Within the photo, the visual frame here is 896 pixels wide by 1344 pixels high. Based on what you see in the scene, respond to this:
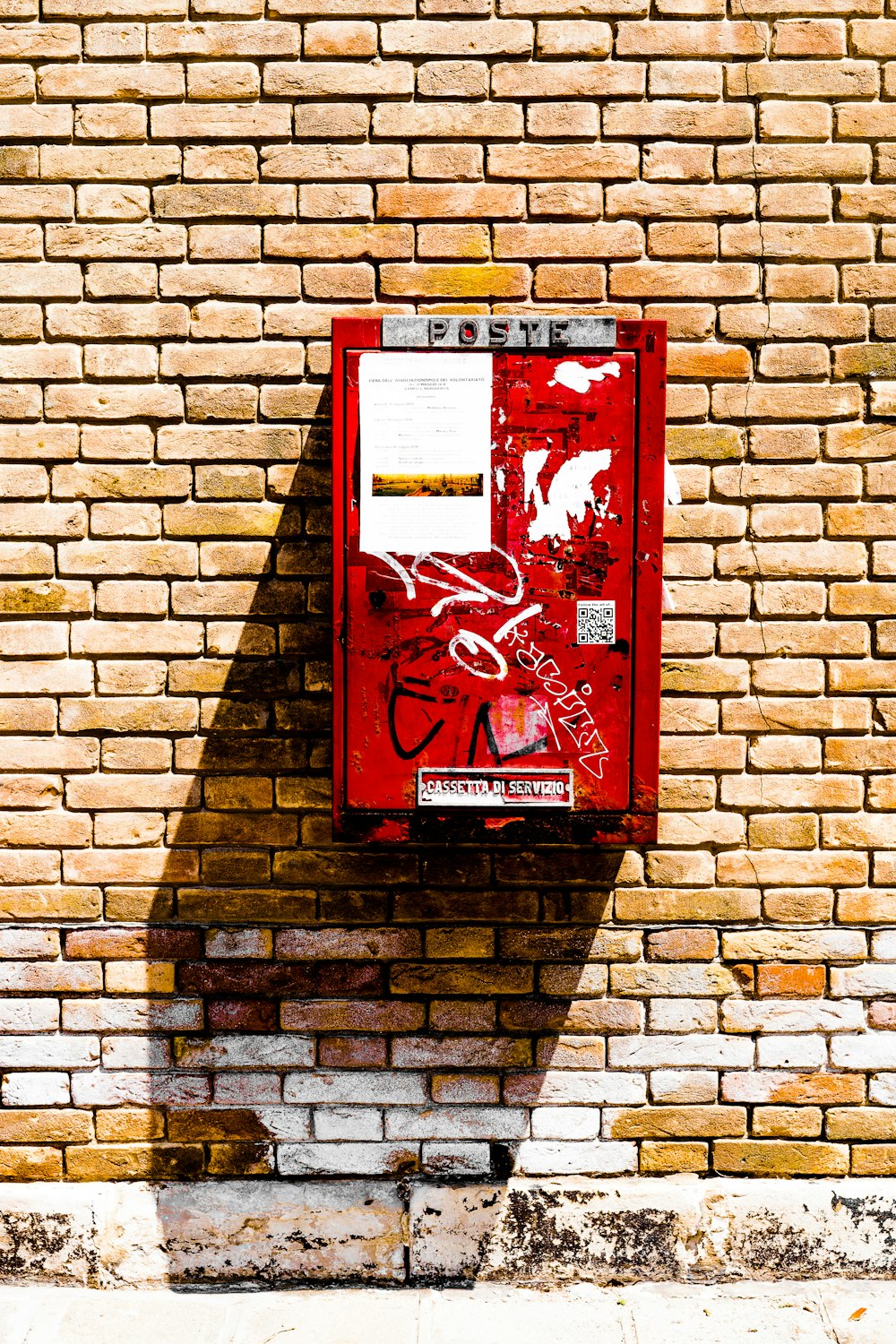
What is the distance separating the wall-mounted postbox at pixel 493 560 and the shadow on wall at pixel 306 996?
1.29 feet

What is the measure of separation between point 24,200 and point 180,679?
128cm

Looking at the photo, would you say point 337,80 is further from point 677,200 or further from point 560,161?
point 677,200

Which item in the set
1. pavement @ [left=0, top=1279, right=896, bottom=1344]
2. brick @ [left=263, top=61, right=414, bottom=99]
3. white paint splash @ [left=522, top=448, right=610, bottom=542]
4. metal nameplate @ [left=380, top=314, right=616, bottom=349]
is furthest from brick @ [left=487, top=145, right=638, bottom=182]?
pavement @ [left=0, top=1279, right=896, bottom=1344]

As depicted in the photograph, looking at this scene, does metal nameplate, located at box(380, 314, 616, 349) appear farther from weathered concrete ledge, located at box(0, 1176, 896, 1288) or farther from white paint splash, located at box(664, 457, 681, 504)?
weathered concrete ledge, located at box(0, 1176, 896, 1288)

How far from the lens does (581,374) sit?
6.87 ft

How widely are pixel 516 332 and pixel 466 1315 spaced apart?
2.35m

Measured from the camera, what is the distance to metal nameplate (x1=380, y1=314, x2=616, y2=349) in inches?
82.6

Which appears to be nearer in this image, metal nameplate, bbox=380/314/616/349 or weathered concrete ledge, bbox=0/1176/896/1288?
metal nameplate, bbox=380/314/616/349

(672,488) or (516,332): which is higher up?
(516,332)

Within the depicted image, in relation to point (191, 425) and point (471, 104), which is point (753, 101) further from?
point (191, 425)

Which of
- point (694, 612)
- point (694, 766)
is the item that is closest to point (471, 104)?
point (694, 612)

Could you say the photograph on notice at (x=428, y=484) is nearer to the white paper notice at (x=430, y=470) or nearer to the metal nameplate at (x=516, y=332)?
the white paper notice at (x=430, y=470)

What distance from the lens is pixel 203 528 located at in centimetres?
247

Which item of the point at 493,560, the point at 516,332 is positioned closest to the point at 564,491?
the point at 493,560
